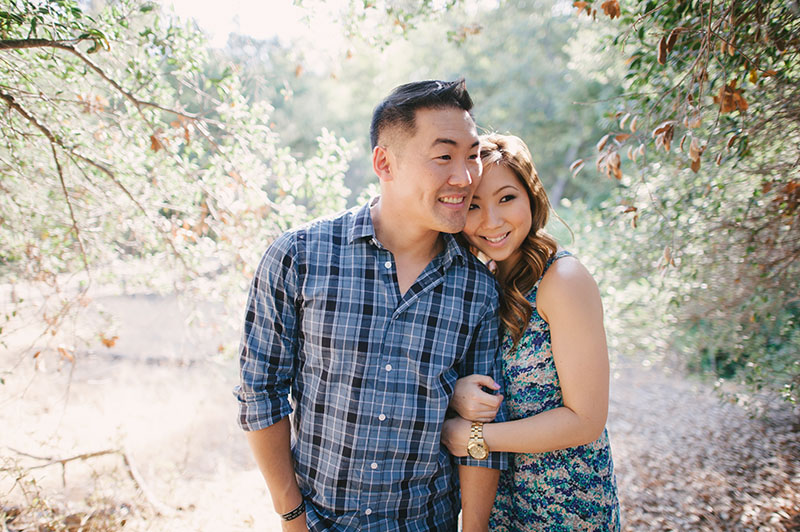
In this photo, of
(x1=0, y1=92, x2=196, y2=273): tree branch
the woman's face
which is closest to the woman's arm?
the woman's face

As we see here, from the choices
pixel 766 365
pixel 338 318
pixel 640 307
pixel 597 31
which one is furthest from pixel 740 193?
pixel 597 31

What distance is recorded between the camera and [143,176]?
3.90 metres

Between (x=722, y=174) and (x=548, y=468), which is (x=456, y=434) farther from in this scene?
(x=722, y=174)

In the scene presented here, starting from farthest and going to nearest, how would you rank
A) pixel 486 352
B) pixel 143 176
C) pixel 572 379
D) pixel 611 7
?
1. pixel 143 176
2. pixel 611 7
3. pixel 486 352
4. pixel 572 379

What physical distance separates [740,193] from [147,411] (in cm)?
718

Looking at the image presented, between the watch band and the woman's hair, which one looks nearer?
the watch band

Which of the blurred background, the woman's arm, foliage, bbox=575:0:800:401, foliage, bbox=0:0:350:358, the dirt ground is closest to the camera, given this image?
the woman's arm

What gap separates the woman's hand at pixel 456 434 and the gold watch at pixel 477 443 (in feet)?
0.05

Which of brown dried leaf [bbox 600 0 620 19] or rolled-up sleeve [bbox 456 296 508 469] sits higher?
brown dried leaf [bbox 600 0 620 19]

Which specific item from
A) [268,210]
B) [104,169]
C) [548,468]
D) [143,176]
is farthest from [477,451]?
[143,176]

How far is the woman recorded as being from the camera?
1.85 metres

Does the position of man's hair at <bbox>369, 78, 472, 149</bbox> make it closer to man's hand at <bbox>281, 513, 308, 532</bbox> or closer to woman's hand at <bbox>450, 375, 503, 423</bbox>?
woman's hand at <bbox>450, 375, 503, 423</bbox>

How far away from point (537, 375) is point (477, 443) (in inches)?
13.5

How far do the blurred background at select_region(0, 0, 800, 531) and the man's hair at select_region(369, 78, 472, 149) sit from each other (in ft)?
2.66
